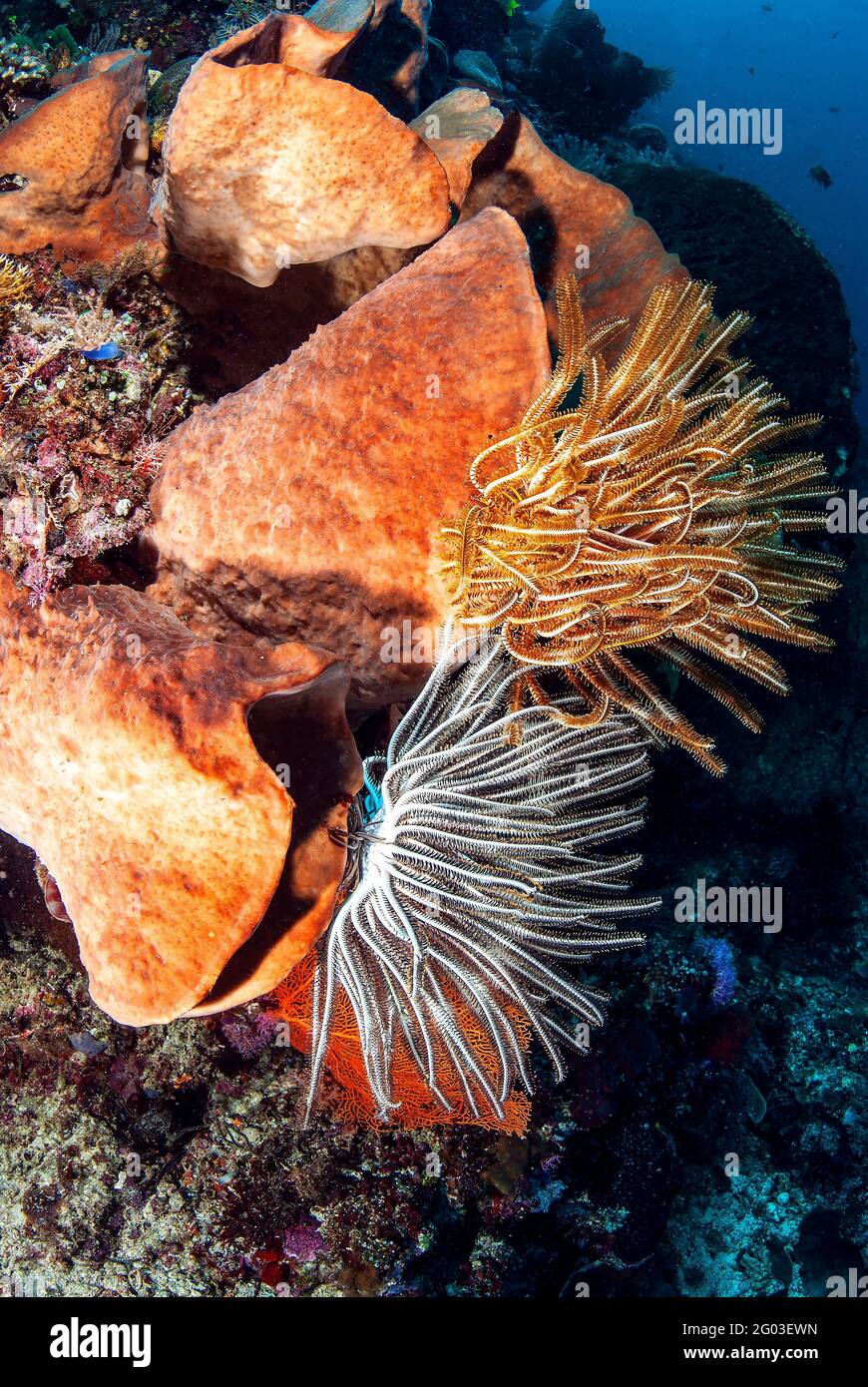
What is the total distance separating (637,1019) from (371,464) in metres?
4.71

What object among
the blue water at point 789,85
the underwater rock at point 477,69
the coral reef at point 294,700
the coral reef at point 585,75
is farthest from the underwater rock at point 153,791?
the blue water at point 789,85

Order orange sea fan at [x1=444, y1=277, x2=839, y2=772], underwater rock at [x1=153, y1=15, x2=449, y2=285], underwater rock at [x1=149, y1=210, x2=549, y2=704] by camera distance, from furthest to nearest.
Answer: underwater rock at [x1=153, y1=15, x2=449, y2=285]
underwater rock at [x1=149, y1=210, x2=549, y2=704]
orange sea fan at [x1=444, y1=277, x2=839, y2=772]

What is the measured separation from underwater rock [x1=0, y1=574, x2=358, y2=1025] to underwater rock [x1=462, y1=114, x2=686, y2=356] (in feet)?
9.06

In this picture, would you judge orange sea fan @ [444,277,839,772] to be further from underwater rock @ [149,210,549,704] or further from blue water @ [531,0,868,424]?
blue water @ [531,0,868,424]

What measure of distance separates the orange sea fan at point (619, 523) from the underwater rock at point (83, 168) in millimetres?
2389

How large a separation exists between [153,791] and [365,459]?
4.75 feet

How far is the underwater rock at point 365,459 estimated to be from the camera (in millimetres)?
2674

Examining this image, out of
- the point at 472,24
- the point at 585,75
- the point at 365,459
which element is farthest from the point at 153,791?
the point at 585,75

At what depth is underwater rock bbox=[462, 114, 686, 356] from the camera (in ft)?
12.4

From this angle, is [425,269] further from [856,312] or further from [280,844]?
[856,312]

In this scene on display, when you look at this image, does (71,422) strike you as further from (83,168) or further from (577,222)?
(577,222)

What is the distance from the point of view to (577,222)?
13.2ft

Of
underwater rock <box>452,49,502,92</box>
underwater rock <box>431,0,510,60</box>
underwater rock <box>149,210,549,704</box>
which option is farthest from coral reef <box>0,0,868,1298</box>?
underwater rock <box>431,0,510,60</box>

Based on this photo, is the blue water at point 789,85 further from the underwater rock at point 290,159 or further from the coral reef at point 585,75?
the underwater rock at point 290,159
